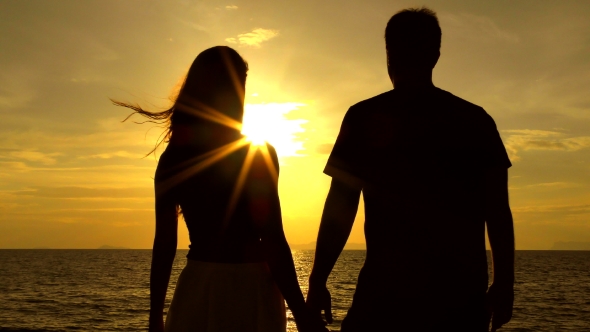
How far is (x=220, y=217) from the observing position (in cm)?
290

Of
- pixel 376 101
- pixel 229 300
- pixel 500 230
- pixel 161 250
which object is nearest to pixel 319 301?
pixel 229 300

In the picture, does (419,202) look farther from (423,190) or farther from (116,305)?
(116,305)

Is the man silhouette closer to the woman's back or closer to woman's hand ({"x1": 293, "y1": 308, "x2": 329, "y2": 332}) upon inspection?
woman's hand ({"x1": 293, "y1": 308, "x2": 329, "y2": 332})

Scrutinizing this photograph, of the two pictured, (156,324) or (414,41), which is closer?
(414,41)

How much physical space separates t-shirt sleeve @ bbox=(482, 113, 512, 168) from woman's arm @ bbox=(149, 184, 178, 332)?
1795 millimetres

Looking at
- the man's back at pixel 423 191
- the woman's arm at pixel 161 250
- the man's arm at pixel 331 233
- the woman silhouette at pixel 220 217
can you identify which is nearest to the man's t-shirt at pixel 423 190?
the man's back at pixel 423 191

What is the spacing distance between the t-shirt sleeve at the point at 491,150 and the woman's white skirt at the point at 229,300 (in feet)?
4.58

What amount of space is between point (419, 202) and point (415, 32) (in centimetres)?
97

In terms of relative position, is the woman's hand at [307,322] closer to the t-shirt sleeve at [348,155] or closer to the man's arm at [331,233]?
the man's arm at [331,233]

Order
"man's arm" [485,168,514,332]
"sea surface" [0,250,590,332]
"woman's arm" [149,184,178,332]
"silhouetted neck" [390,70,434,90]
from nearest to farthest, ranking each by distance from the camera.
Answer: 1. "man's arm" [485,168,514,332]
2. "silhouetted neck" [390,70,434,90]
3. "woman's arm" [149,184,178,332]
4. "sea surface" [0,250,590,332]

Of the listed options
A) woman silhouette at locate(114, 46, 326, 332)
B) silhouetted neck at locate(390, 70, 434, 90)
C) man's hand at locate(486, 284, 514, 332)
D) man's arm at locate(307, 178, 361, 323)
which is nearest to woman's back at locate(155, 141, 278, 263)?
woman silhouette at locate(114, 46, 326, 332)

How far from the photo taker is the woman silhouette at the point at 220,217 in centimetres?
291

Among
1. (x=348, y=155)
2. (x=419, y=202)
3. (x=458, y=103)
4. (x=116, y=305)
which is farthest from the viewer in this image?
(x=116, y=305)

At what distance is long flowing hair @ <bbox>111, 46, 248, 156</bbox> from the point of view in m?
2.99
